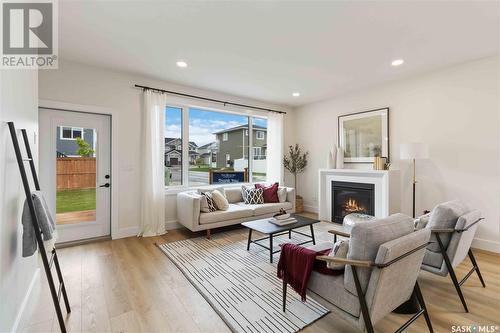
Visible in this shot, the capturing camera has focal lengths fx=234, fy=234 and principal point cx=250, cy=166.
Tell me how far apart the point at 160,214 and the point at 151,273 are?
5.12 feet

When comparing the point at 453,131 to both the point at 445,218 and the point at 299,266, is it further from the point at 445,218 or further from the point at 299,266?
the point at 299,266

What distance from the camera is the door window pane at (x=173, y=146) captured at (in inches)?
181

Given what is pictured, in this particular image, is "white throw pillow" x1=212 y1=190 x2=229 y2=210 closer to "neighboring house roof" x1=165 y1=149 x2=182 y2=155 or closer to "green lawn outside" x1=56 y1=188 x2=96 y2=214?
"neighboring house roof" x1=165 y1=149 x2=182 y2=155

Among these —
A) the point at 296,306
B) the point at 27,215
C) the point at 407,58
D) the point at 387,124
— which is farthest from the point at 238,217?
the point at 407,58

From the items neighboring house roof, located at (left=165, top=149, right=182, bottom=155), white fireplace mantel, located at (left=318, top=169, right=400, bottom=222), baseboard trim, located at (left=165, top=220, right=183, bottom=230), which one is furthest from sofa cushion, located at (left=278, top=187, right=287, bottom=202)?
neighboring house roof, located at (left=165, top=149, right=182, bottom=155)

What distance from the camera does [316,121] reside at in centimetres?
585

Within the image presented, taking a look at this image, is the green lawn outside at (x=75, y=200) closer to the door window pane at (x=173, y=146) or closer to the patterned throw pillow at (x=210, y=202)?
the door window pane at (x=173, y=146)

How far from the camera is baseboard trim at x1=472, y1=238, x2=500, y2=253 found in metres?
3.32

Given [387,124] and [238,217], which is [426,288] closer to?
[238,217]

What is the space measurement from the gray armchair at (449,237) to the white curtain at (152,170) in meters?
3.81

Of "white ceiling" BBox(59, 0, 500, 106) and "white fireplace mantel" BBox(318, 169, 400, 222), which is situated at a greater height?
"white ceiling" BBox(59, 0, 500, 106)

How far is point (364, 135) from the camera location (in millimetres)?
4836

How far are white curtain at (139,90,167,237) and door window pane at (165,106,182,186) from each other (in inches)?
14.2

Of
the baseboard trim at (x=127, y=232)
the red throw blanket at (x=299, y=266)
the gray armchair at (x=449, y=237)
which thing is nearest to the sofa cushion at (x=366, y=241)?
the red throw blanket at (x=299, y=266)
